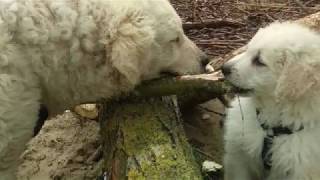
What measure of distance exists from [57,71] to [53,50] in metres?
0.15

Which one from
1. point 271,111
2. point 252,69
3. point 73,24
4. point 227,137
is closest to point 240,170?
point 227,137

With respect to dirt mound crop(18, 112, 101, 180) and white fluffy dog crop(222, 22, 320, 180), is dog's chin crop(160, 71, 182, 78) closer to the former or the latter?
white fluffy dog crop(222, 22, 320, 180)

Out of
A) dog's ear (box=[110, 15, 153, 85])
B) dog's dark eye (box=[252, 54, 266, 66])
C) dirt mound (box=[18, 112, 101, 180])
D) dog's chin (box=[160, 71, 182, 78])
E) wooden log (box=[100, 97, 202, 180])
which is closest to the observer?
wooden log (box=[100, 97, 202, 180])

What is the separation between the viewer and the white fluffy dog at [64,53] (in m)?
3.90

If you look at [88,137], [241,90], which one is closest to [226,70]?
[241,90]

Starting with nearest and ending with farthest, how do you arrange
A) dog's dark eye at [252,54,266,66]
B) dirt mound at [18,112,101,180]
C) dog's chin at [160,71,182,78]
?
dog's dark eye at [252,54,266,66] → dog's chin at [160,71,182,78] → dirt mound at [18,112,101,180]

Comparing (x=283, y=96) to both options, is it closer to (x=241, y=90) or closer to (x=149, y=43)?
(x=241, y=90)

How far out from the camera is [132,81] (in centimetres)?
407

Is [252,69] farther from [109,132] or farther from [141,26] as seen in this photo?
[109,132]

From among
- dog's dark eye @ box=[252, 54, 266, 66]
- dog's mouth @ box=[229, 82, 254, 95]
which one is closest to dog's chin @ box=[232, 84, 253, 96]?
dog's mouth @ box=[229, 82, 254, 95]

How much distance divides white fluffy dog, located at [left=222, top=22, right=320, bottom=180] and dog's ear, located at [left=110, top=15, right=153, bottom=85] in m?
0.58

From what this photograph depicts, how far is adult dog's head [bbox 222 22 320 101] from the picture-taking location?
3869 mm

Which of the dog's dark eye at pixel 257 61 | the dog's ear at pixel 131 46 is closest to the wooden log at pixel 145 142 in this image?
the dog's ear at pixel 131 46

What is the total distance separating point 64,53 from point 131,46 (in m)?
0.44
